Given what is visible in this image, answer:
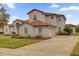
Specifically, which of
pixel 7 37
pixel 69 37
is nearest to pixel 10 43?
pixel 7 37

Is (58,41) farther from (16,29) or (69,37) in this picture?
(16,29)

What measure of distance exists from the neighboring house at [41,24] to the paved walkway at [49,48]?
122mm

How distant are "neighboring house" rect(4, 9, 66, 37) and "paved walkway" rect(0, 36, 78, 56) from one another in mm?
122

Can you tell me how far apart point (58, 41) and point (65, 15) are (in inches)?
15.7

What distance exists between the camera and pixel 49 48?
542 cm

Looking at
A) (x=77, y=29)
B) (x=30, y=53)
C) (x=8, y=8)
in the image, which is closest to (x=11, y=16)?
(x=8, y=8)

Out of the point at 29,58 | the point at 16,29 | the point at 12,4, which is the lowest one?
the point at 29,58

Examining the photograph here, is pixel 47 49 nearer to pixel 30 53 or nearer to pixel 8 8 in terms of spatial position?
pixel 30 53

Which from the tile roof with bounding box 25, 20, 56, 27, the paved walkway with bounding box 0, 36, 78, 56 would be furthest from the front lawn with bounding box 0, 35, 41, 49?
the tile roof with bounding box 25, 20, 56, 27

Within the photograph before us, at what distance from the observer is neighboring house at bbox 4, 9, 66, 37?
17.9 feet

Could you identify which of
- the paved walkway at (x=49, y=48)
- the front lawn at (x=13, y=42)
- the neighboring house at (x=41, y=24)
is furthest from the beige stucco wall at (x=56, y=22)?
the front lawn at (x=13, y=42)

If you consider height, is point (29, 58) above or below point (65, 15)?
below

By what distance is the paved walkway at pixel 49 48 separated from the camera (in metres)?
5.36

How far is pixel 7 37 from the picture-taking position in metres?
5.52
